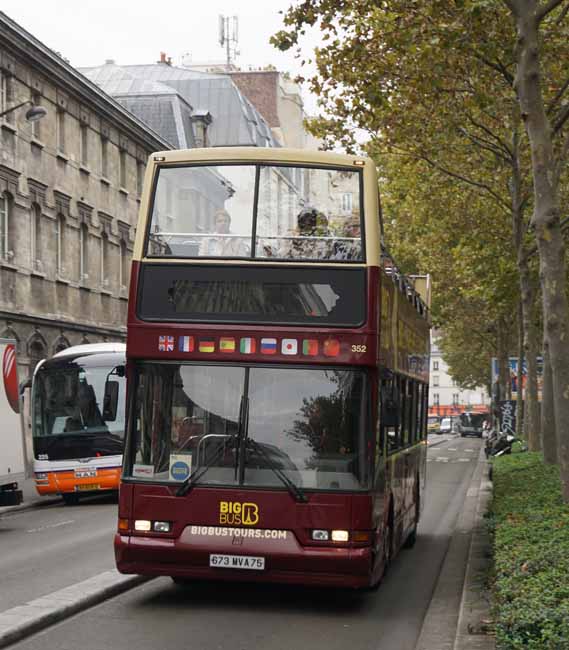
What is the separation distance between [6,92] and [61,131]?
476 centimetres

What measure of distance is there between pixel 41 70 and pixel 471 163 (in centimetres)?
1332

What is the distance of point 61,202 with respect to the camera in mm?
41094

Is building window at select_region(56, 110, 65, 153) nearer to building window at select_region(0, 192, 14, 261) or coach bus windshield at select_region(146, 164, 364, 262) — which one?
building window at select_region(0, 192, 14, 261)

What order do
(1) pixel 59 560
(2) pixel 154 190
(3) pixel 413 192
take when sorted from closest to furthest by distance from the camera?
(2) pixel 154 190
(1) pixel 59 560
(3) pixel 413 192

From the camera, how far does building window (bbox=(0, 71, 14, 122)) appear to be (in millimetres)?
36312

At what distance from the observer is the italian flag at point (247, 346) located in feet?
37.3

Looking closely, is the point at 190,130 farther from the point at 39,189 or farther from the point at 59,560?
the point at 59,560

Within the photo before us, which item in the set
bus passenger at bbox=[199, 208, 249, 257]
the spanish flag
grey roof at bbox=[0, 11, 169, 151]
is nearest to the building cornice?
grey roof at bbox=[0, 11, 169, 151]

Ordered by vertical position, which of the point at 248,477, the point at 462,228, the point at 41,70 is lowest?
the point at 248,477

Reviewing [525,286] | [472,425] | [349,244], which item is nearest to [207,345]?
[349,244]

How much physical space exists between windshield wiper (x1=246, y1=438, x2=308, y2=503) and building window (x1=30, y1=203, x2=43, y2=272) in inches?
1105

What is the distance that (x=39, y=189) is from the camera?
1537 inches

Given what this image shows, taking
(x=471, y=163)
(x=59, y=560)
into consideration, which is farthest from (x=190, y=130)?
(x=59, y=560)

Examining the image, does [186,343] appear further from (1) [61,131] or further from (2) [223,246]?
(1) [61,131]
